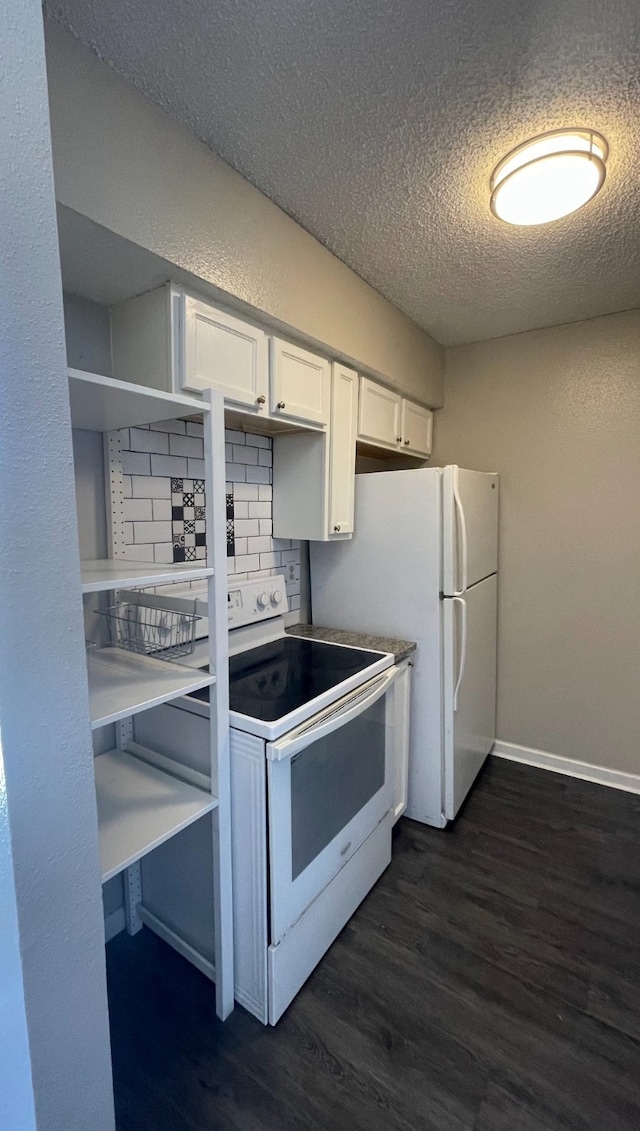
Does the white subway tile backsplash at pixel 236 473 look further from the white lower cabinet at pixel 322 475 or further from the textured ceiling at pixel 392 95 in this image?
the textured ceiling at pixel 392 95

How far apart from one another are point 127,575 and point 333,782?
3.15 ft

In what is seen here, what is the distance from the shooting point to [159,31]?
0.98m

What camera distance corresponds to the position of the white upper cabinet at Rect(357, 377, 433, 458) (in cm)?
220

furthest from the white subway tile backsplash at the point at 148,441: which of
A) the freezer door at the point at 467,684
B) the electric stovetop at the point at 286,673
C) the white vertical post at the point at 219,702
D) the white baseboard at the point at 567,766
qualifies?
the white baseboard at the point at 567,766

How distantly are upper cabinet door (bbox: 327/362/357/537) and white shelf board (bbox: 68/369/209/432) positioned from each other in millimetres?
907

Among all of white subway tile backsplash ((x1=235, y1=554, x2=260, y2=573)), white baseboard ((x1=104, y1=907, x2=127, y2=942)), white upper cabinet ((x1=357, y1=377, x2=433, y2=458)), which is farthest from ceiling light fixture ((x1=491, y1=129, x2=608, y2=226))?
white baseboard ((x1=104, y1=907, x2=127, y2=942))

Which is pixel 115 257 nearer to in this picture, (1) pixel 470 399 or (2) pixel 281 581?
(2) pixel 281 581

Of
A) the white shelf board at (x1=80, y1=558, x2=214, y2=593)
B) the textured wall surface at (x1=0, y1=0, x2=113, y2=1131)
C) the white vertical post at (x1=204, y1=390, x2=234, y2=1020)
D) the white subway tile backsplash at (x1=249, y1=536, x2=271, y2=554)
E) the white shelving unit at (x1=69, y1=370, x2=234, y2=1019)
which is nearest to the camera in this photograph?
the textured wall surface at (x1=0, y1=0, x2=113, y2=1131)

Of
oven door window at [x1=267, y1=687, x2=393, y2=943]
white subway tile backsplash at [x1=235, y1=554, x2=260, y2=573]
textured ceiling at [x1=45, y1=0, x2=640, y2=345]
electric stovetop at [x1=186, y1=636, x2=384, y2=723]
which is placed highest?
textured ceiling at [x1=45, y1=0, x2=640, y2=345]

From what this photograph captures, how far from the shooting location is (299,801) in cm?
135

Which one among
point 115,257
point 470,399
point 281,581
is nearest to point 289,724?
point 281,581

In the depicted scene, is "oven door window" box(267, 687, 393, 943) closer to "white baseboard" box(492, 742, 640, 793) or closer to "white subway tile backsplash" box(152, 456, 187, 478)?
"white subway tile backsplash" box(152, 456, 187, 478)

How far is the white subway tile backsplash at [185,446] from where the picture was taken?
5.57 ft

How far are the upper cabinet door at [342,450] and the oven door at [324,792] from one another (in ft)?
2.34
